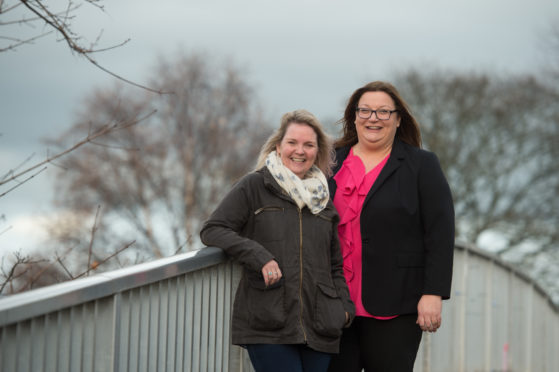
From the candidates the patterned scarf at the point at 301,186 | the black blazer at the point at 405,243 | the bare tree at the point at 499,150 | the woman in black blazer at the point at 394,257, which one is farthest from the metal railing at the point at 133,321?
the bare tree at the point at 499,150

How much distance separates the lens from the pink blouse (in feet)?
12.9

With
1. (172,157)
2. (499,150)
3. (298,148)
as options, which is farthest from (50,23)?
(172,157)

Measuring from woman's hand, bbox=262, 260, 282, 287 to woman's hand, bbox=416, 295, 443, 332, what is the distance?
0.81m

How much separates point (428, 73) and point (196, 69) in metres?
8.92

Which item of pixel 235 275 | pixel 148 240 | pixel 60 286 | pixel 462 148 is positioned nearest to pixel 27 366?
pixel 60 286

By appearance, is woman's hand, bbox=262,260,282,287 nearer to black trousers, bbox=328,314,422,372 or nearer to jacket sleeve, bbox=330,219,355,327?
jacket sleeve, bbox=330,219,355,327

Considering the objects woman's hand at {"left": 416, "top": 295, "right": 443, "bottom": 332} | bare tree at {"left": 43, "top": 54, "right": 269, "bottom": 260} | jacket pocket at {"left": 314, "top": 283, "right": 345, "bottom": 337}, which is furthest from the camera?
bare tree at {"left": 43, "top": 54, "right": 269, "bottom": 260}

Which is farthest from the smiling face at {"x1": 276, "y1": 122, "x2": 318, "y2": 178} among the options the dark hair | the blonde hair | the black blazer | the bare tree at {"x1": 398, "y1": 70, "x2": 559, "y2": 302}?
the bare tree at {"x1": 398, "y1": 70, "x2": 559, "y2": 302}

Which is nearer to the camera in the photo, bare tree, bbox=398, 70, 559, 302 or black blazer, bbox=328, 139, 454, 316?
black blazer, bbox=328, 139, 454, 316

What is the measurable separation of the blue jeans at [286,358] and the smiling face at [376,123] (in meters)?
1.14

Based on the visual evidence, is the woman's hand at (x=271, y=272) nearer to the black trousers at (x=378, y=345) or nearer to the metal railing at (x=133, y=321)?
the metal railing at (x=133, y=321)

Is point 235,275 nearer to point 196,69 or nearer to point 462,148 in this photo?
point 462,148

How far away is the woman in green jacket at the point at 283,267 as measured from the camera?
11.5 feet

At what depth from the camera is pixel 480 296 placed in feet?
25.2
